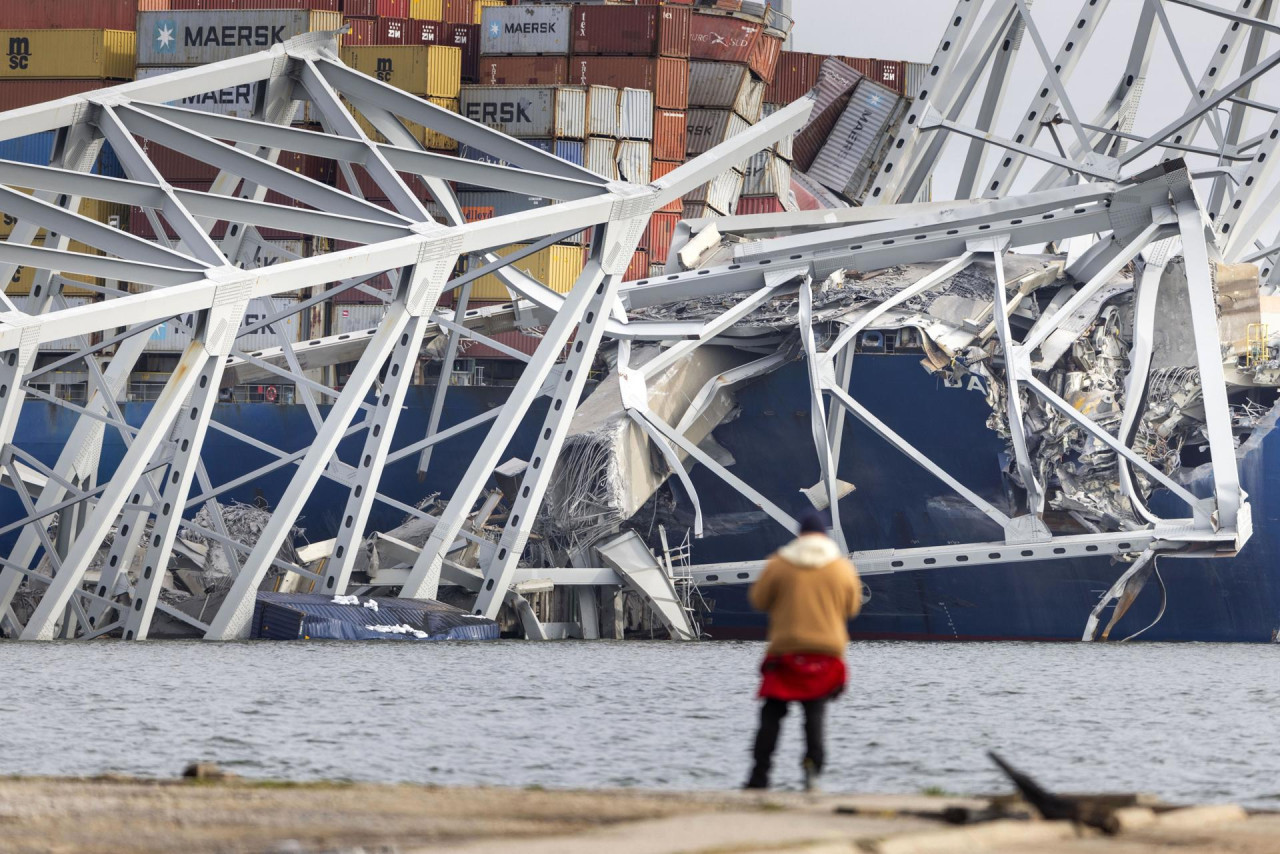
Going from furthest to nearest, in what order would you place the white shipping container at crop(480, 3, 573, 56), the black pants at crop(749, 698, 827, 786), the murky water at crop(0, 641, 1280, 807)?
the white shipping container at crop(480, 3, 573, 56) < the murky water at crop(0, 641, 1280, 807) < the black pants at crop(749, 698, 827, 786)

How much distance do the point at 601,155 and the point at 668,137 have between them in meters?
3.79

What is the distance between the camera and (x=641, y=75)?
58094 mm

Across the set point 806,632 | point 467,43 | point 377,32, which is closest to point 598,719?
point 806,632

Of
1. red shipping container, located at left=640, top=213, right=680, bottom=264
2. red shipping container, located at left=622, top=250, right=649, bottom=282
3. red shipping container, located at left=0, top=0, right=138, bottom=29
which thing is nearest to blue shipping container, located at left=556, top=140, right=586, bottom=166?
red shipping container, located at left=640, top=213, right=680, bottom=264

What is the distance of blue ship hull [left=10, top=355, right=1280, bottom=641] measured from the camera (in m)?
32.9

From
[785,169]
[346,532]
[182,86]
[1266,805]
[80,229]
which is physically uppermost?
[785,169]

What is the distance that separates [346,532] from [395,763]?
15911 mm

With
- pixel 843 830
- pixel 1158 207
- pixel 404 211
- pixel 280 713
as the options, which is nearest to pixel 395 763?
pixel 280 713

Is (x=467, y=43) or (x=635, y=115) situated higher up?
(x=467, y=43)

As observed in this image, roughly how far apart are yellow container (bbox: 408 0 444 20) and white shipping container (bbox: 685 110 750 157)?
10.6m

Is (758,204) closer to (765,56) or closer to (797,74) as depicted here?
(765,56)

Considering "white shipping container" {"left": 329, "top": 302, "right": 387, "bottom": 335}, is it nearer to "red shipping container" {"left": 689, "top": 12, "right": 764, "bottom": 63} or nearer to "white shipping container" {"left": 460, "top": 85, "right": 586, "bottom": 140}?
"white shipping container" {"left": 460, "top": 85, "right": 586, "bottom": 140}

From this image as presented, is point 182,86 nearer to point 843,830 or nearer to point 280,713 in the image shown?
point 280,713

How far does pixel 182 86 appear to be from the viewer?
102 ft
